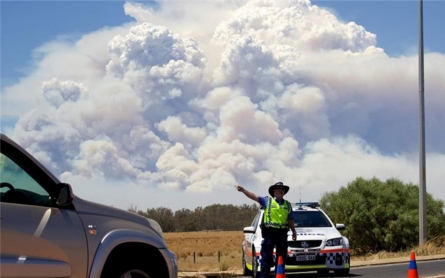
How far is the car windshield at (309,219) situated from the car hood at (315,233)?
16.8 inches

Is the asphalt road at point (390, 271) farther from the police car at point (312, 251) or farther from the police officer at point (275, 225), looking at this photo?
the police officer at point (275, 225)

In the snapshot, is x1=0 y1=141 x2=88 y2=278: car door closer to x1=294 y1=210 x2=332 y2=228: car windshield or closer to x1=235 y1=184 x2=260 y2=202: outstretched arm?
x1=235 y1=184 x2=260 y2=202: outstretched arm

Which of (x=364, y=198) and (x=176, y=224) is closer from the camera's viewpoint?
(x=364, y=198)

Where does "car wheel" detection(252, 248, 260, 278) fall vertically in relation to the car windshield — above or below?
below

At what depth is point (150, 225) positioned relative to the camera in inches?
356

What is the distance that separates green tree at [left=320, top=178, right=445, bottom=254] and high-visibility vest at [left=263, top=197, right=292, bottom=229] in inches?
979

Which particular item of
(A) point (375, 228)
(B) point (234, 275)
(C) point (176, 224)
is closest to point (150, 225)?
(B) point (234, 275)

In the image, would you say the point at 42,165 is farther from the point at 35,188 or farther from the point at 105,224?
the point at 105,224

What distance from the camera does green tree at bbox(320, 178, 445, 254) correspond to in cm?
3884

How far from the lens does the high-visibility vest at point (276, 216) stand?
1415cm

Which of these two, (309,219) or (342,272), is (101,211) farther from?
(309,219)

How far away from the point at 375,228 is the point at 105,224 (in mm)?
32301

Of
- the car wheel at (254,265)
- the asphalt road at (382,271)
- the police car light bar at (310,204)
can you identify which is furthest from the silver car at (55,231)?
the police car light bar at (310,204)

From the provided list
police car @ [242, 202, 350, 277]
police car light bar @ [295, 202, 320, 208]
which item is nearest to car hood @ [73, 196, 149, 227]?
police car @ [242, 202, 350, 277]
